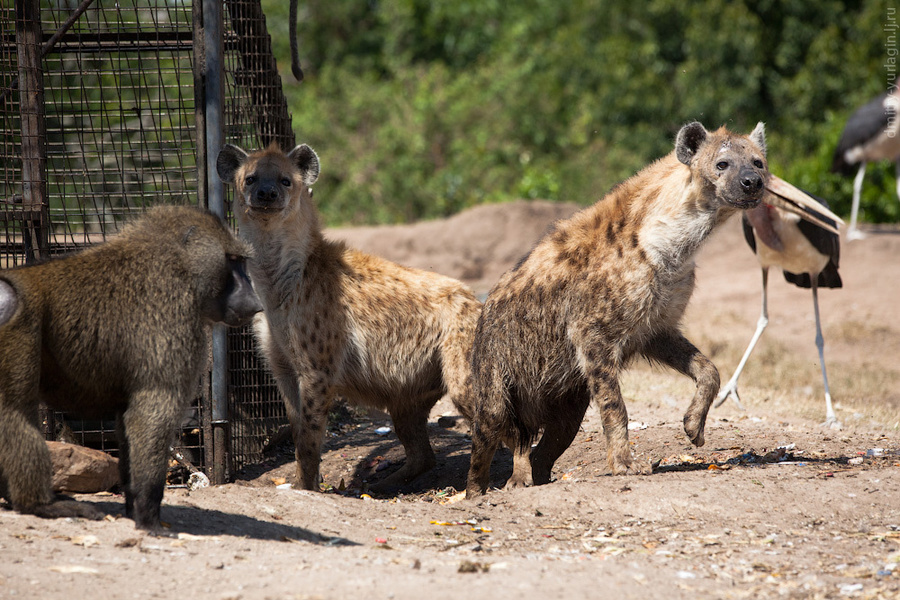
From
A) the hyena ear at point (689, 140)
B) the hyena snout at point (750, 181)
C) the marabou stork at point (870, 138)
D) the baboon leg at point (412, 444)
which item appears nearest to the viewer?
the hyena snout at point (750, 181)

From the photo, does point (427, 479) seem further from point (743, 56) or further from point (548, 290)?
point (743, 56)

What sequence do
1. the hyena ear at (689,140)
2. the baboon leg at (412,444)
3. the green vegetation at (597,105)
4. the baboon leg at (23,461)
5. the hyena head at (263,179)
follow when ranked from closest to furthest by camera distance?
the baboon leg at (23,461) < the hyena ear at (689,140) < the hyena head at (263,179) < the baboon leg at (412,444) < the green vegetation at (597,105)

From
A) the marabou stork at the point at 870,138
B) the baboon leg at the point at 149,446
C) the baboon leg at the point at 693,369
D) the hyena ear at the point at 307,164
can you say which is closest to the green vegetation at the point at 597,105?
the marabou stork at the point at 870,138

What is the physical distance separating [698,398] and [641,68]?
1432cm

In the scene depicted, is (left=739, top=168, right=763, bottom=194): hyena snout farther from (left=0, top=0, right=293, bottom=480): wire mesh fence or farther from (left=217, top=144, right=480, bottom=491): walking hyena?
(left=0, top=0, right=293, bottom=480): wire mesh fence

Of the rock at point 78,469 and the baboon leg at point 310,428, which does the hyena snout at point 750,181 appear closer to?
the baboon leg at point 310,428

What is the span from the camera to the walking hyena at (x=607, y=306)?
5.04 metres

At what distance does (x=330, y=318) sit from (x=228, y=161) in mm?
1060

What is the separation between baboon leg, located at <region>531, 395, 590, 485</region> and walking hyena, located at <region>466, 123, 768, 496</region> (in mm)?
12

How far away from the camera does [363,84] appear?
1881 cm

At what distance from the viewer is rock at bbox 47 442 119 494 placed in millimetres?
4535

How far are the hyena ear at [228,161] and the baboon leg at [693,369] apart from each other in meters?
2.52

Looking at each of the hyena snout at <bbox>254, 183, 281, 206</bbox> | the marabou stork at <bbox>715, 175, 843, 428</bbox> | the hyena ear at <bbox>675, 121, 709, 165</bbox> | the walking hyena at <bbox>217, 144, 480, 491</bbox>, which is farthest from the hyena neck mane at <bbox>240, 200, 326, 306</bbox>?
the marabou stork at <bbox>715, 175, 843, 428</bbox>

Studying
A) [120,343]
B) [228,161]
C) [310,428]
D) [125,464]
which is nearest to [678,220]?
[310,428]
